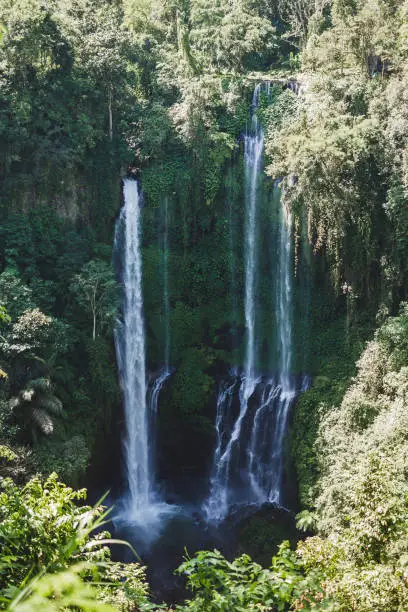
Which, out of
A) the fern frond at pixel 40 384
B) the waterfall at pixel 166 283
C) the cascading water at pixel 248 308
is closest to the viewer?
the fern frond at pixel 40 384

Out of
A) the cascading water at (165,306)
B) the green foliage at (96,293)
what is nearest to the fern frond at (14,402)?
the green foliage at (96,293)

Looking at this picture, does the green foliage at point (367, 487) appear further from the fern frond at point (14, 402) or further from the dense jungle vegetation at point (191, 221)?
the fern frond at point (14, 402)

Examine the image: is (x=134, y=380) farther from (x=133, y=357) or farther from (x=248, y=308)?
(x=248, y=308)

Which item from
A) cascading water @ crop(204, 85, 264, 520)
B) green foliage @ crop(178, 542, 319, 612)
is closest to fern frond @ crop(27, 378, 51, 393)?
cascading water @ crop(204, 85, 264, 520)

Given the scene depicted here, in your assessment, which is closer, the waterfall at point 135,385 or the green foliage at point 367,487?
the green foliage at point 367,487

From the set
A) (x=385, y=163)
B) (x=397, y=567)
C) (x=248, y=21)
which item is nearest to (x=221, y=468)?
(x=385, y=163)

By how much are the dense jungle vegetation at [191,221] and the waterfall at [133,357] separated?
431 millimetres

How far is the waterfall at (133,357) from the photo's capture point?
57.9ft

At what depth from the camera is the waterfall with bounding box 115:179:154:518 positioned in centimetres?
1764

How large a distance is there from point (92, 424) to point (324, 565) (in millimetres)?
10745

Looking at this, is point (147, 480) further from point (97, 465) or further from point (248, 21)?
point (248, 21)

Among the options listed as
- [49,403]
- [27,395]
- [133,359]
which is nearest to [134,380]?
[133,359]

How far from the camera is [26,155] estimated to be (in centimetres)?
1795

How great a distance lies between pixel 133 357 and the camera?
18641mm
